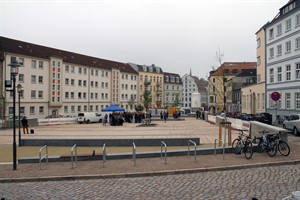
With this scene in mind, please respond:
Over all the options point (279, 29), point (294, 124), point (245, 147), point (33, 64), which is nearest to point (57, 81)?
point (33, 64)

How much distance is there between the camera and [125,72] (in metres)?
87.8

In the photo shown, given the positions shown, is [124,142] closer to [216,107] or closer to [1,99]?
[1,99]

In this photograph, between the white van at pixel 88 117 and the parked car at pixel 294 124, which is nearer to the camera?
the parked car at pixel 294 124

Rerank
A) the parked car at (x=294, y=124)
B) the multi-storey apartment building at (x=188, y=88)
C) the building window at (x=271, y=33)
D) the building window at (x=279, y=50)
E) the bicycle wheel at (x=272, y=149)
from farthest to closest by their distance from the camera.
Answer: the multi-storey apartment building at (x=188, y=88) < the building window at (x=271, y=33) < the building window at (x=279, y=50) < the parked car at (x=294, y=124) < the bicycle wheel at (x=272, y=149)

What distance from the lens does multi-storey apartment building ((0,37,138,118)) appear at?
51.7 metres

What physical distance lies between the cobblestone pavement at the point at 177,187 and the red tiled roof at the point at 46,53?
4578 cm

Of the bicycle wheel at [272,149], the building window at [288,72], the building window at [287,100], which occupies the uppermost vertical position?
the building window at [288,72]

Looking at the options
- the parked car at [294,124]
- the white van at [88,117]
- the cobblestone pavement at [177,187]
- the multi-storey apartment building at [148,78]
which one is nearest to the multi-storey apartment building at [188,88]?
the multi-storey apartment building at [148,78]

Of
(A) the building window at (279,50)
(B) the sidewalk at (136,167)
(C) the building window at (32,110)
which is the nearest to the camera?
(B) the sidewalk at (136,167)

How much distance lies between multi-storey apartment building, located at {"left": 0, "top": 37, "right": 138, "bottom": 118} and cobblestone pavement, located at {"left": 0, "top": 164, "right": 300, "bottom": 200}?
133ft

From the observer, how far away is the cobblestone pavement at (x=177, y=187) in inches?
297

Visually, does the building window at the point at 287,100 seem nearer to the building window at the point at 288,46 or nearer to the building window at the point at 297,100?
the building window at the point at 297,100

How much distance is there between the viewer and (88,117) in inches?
1780

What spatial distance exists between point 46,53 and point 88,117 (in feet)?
72.5
